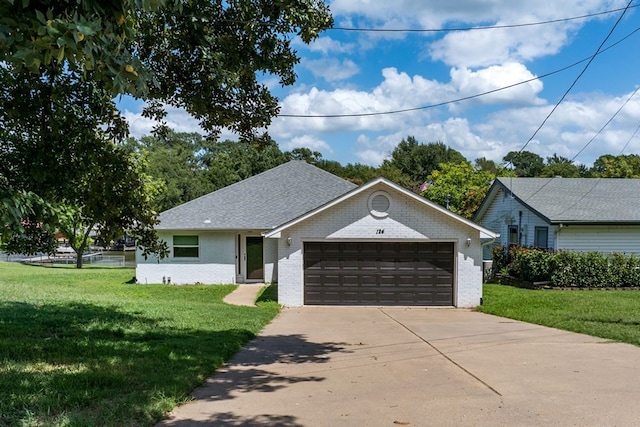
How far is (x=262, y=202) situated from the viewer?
81.3 ft

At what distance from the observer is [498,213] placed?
90.7 ft

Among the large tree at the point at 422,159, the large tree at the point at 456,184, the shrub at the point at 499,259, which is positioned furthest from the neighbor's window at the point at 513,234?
the large tree at the point at 422,159

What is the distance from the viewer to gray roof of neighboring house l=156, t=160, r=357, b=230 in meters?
22.7

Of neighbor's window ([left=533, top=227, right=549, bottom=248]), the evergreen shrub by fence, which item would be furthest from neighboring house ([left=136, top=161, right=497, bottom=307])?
neighbor's window ([left=533, top=227, right=549, bottom=248])

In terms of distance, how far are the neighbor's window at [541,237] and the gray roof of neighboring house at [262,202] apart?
8450 millimetres

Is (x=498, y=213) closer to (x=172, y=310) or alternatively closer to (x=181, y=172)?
(x=172, y=310)

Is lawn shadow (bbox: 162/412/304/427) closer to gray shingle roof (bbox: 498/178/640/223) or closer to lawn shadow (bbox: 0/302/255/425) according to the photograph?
lawn shadow (bbox: 0/302/255/425)

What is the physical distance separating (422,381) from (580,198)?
65.1 ft

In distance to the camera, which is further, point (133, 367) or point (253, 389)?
point (133, 367)

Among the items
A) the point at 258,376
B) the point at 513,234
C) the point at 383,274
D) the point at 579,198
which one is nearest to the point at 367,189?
the point at 383,274

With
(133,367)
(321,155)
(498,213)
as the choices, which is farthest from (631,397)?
(321,155)

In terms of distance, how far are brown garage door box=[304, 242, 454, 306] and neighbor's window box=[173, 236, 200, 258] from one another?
23.9 ft

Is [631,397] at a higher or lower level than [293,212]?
lower

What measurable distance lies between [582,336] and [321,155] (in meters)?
62.8
